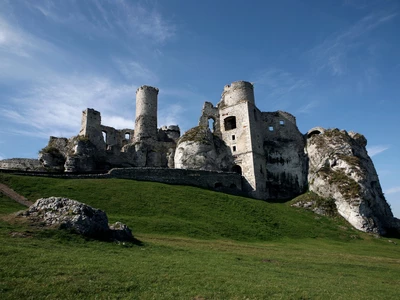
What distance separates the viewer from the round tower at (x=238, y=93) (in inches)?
2459

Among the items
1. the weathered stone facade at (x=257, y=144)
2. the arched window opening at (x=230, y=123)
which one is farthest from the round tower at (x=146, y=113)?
the arched window opening at (x=230, y=123)

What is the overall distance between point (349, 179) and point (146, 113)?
3811 centimetres

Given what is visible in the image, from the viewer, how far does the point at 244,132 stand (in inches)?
2280

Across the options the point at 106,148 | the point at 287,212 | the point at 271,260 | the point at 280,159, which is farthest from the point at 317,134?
the point at 271,260

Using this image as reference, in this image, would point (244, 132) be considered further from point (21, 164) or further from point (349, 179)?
point (21, 164)

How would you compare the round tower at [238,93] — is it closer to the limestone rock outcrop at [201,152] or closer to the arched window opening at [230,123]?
the arched window opening at [230,123]

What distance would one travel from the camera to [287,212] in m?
43.0

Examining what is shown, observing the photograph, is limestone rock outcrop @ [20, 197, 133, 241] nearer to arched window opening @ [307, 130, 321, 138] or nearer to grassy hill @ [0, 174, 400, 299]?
grassy hill @ [0, 174, 400, 299]

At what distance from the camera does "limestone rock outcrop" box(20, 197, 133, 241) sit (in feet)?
63.3

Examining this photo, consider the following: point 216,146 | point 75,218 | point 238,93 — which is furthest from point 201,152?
point 75,218

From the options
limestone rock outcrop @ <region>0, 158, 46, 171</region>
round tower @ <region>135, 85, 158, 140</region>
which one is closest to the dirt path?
limestone rock outcrop @ <region>0, 158, 46, 171</region>

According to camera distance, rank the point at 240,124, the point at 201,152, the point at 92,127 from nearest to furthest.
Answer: the point at 201,152
the point at 92,127
the point at 240,124

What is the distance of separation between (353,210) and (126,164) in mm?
37594

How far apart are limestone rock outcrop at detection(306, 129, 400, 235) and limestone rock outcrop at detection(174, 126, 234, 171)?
15648 millimetres
